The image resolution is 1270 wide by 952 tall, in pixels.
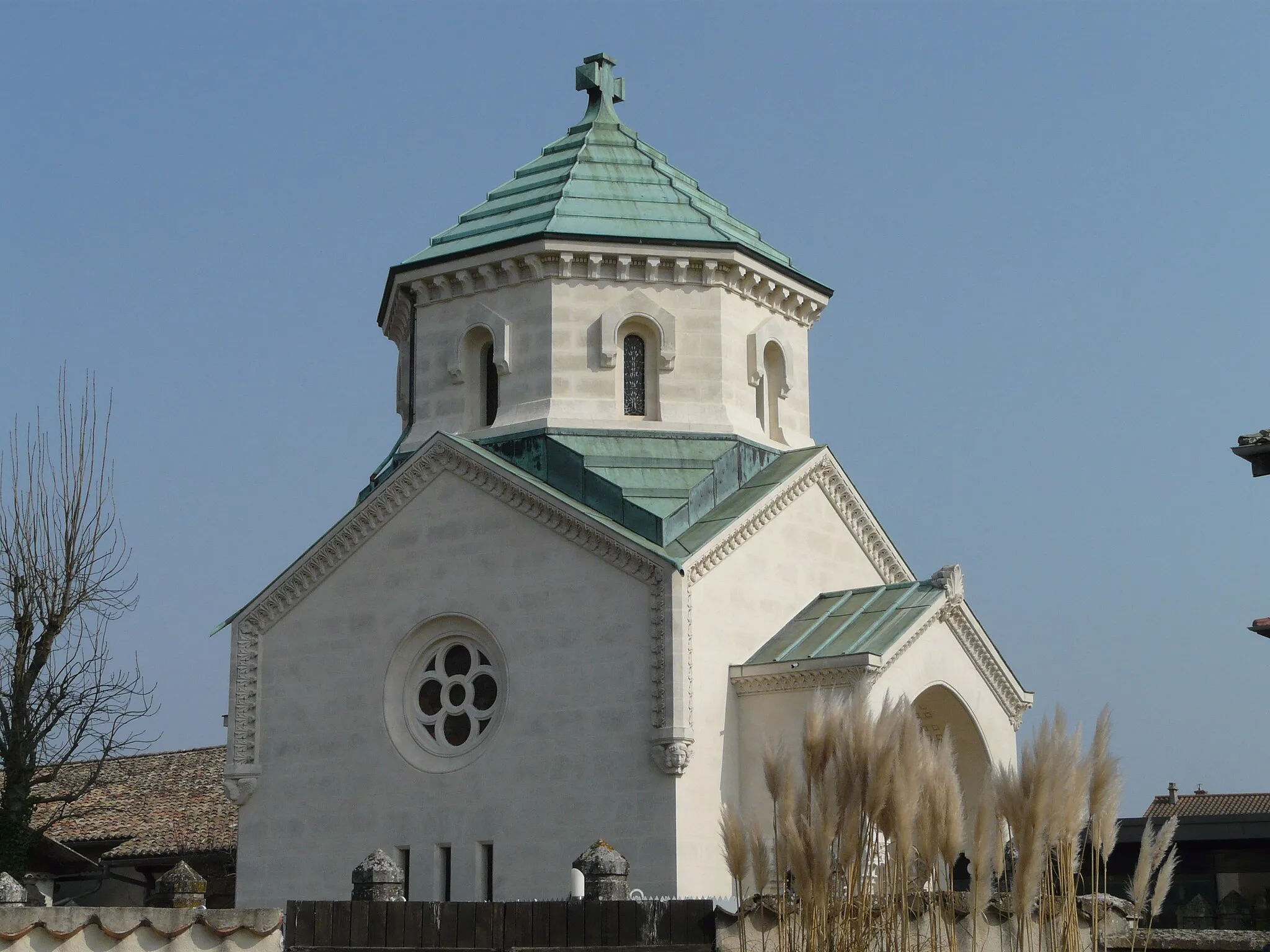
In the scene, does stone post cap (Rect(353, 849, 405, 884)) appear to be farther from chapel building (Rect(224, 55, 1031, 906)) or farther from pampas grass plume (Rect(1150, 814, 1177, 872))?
pampas grass plume (Rect(1150, 814, 1177, 872))

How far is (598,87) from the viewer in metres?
27.4

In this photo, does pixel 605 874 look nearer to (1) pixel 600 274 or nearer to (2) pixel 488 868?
(2) pixel 488 868

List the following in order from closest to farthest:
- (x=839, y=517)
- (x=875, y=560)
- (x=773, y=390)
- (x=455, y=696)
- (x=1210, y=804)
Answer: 1. (x=455, y=696)
2. (x=839, y=517)
3. (x=875, y=560)
4. (x=773, y=390)
5. (x=1210, y=804)

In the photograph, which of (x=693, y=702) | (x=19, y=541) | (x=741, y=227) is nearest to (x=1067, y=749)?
(x=693, y=702)

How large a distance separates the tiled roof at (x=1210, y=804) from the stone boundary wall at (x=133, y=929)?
99.3 ft

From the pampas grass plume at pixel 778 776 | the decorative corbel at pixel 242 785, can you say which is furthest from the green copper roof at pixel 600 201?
the pampas grass plume at pixel 778 776

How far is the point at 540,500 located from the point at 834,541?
179 inches

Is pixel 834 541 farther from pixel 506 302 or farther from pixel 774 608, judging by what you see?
pixel 506 302

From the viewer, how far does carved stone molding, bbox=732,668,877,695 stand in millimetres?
20047

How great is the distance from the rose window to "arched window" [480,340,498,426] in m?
3.78


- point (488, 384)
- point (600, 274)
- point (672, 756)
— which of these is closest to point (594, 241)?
point (600, 274)

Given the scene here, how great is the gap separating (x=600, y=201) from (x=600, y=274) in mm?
1526

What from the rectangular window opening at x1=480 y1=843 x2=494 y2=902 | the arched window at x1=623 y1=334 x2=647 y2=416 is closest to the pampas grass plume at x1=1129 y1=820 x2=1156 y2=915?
the rectangular window opening at x1=480 y1=843 x2=494 y2=902

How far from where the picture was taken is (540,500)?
21.6 meters
